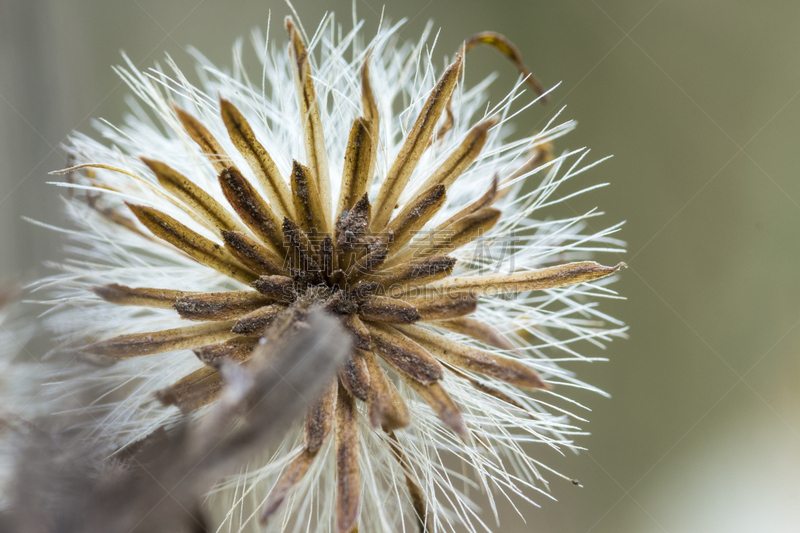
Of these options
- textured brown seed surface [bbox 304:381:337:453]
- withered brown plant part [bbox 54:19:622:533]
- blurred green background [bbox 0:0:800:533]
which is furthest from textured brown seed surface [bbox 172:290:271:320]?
blurred green background [bbox 0:0:800:533]

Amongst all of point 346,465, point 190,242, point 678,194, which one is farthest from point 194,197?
point 678,194

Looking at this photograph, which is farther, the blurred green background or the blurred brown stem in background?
the blurred green background

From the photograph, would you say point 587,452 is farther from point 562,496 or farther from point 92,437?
point 92,437

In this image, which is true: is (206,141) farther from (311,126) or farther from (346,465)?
(346,465)

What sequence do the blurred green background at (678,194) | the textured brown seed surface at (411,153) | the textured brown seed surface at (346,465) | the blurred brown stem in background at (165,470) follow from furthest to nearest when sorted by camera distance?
the blurred green background at (678,194) → the textured brown seed surface at (411,153) → the textured brown seed surface at (346,465) → the blurred brown stem in background at (165,470)

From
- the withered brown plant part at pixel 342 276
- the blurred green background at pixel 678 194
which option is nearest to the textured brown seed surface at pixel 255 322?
the withered brown plant part at pixel 342 276

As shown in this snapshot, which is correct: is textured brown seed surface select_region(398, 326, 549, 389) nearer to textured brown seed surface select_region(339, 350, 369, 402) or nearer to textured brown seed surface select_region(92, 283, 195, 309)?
textured brown seed surface select_region(339, 350, 369, 402)

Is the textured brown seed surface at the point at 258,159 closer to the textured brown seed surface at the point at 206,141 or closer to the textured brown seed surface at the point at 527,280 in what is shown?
the textured brown seed surface at the point at 206,141
